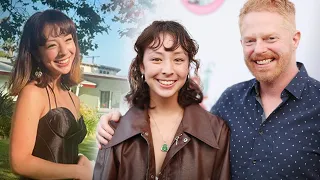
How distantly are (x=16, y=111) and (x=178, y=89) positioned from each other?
1.08m

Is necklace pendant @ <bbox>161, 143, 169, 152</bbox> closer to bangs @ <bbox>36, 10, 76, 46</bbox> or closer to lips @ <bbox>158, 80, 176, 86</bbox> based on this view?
lips @ <bbox>158, 80, 176, 86</bbox>

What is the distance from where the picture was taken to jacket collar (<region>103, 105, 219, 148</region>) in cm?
166

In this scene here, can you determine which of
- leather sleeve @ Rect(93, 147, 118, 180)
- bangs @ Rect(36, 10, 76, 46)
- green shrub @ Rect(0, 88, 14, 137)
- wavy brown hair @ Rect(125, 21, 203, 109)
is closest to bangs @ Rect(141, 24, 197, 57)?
wavy brown hair @ Rect(125, 21, 203, 109)

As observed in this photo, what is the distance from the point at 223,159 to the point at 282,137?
0.28 metres

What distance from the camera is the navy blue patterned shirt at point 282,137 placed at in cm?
156

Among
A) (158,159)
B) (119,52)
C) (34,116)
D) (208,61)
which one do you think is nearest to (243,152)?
(158,159)

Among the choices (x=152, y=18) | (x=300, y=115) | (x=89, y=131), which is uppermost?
(x=152, y=18)

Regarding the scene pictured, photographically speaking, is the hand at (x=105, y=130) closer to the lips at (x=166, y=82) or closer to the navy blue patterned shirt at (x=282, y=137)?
the lips at (x=166, y=82)

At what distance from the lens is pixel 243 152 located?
1.66 metres

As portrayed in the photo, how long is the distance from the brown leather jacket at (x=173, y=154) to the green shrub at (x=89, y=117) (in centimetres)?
62

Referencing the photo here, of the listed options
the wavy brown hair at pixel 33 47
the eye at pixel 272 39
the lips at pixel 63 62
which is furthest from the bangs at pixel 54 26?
the eye at pixel 272 39

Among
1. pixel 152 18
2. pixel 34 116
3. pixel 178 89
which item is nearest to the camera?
pixel 178 89

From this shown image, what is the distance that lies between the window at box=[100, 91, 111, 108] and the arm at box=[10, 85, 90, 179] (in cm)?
35

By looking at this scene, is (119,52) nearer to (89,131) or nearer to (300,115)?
(89,131)
